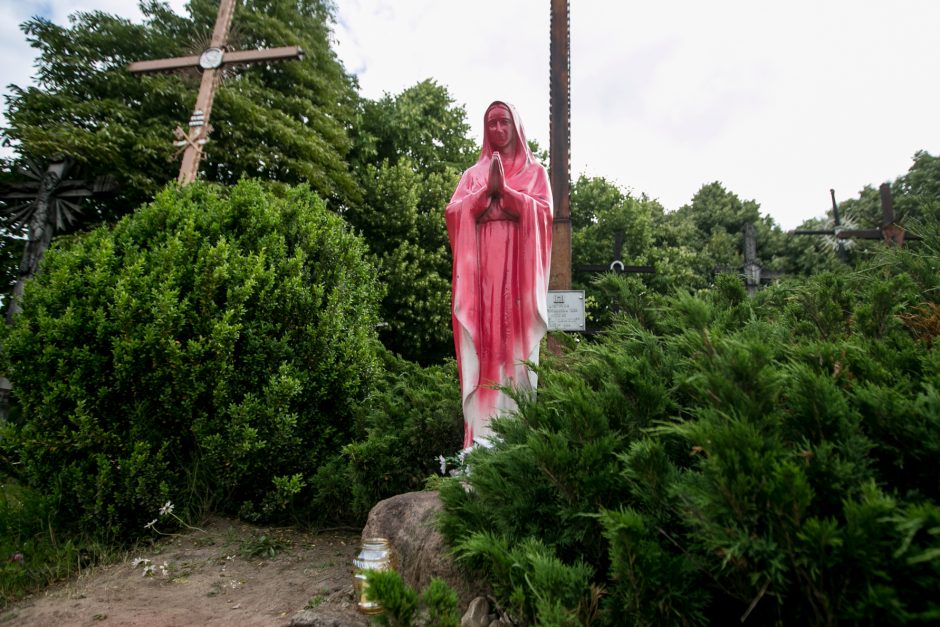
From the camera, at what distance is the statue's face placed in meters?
4.75

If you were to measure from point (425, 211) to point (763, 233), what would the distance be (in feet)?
58.2

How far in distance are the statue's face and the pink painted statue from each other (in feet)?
1.27

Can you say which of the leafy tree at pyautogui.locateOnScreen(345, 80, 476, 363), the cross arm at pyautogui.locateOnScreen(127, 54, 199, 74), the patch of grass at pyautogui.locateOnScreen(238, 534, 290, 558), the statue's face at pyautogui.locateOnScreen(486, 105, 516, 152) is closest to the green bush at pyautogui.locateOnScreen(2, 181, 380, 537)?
the patch of grass at pyautogui.locateOnScreen(238, 534, 290, 558)

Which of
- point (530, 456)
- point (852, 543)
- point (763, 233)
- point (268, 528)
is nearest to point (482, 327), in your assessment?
point (530, 456)

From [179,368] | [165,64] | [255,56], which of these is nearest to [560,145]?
[179,368]

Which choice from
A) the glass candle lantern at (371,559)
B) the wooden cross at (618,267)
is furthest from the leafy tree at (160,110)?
the glass candle lantern at (371,559)

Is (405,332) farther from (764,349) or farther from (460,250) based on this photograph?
(764,349)

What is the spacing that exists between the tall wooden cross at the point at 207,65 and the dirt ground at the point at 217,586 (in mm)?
6216

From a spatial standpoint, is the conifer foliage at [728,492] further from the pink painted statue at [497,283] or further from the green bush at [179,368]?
the green bush at [179,368]

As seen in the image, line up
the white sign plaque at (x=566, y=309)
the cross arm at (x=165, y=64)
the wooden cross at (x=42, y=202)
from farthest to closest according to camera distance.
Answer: the wooden cross at (x=42, y=202), the cross arm at (x=165, y=64), the white sign plaque at (x=566, y=309)

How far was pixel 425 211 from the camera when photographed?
15.8 metres

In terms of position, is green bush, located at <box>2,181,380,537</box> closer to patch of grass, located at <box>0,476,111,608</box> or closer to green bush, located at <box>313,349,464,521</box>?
patch of grass, located at <box>0,476,111,608</box>

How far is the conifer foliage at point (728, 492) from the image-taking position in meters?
1.23

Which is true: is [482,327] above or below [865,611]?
above
